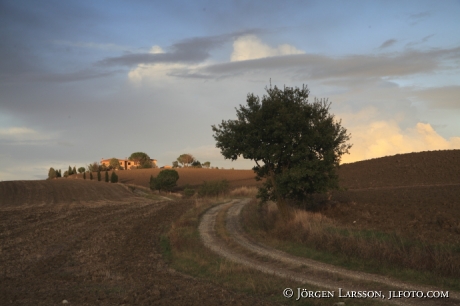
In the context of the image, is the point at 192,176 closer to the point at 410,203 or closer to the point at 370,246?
the point at 410,203

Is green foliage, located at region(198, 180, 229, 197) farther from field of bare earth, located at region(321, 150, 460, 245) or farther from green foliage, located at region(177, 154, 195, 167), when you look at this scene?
green foliage, located at region(177, 154, 195, 167)

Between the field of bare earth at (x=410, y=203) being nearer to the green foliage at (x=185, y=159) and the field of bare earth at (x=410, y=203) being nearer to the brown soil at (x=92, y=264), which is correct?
the brown soil at (x=92, y=264)

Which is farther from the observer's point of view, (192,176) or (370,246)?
(192,176)

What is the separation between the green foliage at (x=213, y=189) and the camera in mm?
62031

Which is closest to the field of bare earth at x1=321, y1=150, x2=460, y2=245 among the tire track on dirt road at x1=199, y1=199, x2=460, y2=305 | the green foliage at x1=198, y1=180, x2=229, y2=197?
the tire track on dirt road at x1=199, y1=199, x2=460, y2=305

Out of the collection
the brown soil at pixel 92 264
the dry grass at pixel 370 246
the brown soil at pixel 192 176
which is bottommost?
the brown soil at pixel 92 264

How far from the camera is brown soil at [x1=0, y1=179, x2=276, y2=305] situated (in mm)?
11195

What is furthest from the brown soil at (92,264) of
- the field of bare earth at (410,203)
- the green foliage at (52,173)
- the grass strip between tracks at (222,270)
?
the green foliage at (52,173)

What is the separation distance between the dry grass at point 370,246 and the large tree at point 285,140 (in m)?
2.39

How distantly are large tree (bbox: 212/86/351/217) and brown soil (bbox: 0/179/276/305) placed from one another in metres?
7.49

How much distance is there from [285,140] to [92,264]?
12.1m

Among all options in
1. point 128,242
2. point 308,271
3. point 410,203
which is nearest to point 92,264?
point 128,242

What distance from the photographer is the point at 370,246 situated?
15203mm

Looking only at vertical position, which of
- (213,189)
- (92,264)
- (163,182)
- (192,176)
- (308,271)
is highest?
(192,176)
